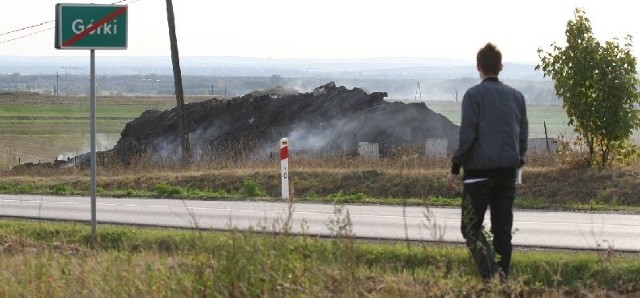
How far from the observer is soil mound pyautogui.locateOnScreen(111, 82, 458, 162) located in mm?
37500

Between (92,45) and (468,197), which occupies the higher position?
(92,45)

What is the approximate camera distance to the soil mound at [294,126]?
37.5m

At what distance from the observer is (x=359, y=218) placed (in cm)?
1719

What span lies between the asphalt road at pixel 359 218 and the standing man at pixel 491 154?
3.04 m

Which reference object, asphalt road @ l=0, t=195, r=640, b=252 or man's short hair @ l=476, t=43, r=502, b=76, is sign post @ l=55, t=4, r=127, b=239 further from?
man's short hair @ l=476, t=43, r=502, b=76

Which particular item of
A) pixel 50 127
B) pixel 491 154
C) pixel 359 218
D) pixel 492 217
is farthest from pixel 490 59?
pixel 50 127

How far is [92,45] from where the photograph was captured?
13.4 metres

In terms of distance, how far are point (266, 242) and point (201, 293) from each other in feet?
1.83

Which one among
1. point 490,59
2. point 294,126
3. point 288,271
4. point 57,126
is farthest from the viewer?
point 57,126

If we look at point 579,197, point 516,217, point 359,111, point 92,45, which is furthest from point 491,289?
point 359,111

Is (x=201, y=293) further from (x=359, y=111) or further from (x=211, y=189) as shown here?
(x=359, y=111)

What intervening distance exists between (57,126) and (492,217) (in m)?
65.9

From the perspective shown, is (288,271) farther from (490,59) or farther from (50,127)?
(50,127)

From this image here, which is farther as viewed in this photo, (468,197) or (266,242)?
(468,197)
